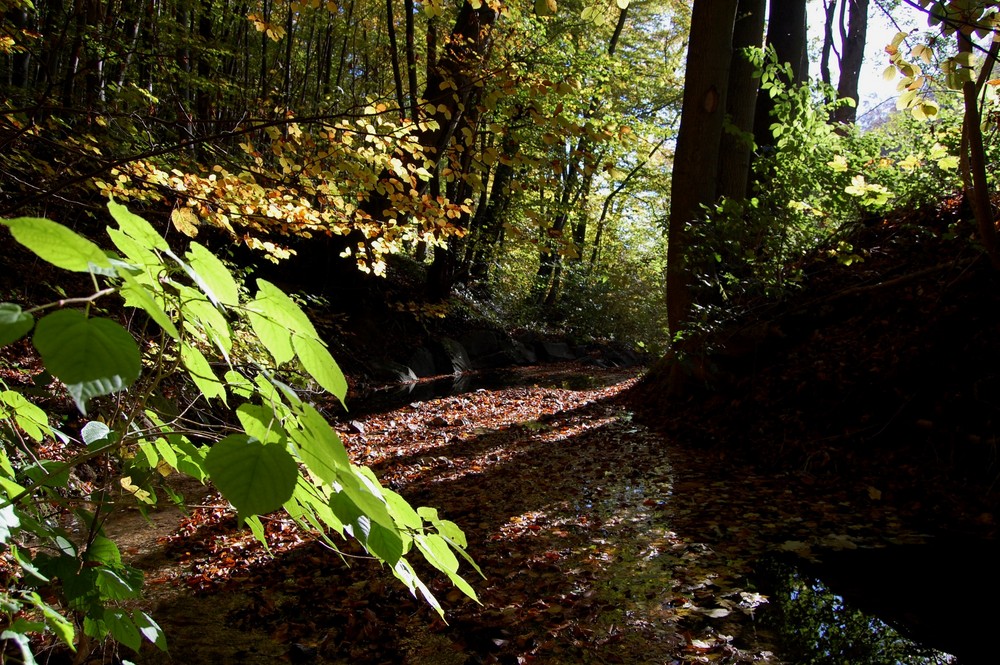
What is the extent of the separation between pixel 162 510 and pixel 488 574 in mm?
3299

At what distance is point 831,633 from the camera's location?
3.00m

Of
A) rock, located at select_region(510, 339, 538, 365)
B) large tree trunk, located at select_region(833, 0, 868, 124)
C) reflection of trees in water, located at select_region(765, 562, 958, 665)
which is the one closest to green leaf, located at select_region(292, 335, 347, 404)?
reflection of trees in water, located at select_region(765, 562, 958, 665)

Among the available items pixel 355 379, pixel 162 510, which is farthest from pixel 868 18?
pixel 162 510

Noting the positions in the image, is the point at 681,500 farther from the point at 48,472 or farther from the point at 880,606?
the point at 48,472

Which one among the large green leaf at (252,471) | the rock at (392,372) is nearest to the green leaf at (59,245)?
the large green leaf at (252,471)

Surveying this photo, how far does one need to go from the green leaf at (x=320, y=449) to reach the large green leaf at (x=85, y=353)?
0.62ft

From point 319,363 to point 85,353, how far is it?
246 mm

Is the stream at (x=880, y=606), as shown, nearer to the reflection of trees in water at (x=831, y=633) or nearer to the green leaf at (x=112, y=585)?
the reflection of trees in water at (x=831, y=633)

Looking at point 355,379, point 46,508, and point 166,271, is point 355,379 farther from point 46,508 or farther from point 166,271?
point 166,271

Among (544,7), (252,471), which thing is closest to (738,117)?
(544,7)

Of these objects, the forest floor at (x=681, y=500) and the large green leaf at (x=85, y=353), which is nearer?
the large green leaf at (x=85, y=353)

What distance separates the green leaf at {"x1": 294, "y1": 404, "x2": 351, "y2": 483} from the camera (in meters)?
0.70

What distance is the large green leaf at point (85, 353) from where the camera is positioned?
57 centimetres

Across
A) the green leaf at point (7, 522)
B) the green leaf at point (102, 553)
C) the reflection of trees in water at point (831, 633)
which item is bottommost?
the reflection of trees in water at point (831, 633)
